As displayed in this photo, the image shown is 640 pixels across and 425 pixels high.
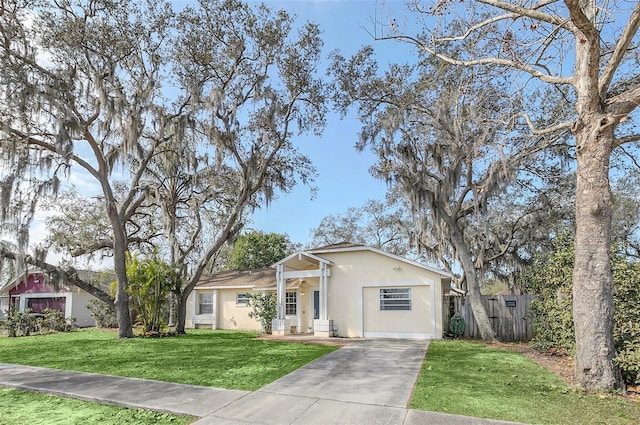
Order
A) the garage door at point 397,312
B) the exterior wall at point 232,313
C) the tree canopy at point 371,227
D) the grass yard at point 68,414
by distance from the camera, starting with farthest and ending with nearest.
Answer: the tree canopy at point 371,227 < the exterior wall at point 232,313 < the garage door at point 397,312 < the grass yard at point 68,414

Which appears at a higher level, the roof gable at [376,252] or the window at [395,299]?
the roof gable at [376,252]

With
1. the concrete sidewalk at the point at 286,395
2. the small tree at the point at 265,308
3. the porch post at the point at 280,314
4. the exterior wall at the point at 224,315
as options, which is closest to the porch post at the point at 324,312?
the porch post at the point at 280,314

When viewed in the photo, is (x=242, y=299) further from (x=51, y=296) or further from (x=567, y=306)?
(x=567, y=306)

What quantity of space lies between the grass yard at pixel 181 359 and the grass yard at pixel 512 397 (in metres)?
2.82

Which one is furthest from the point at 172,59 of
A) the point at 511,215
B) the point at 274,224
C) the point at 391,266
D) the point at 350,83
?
the point at 274,224

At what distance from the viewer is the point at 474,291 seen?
568 inches

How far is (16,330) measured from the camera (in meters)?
16.9

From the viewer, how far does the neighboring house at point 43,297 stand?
2222 cm

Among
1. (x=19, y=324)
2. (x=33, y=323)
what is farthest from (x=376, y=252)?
(x=33, y=323)

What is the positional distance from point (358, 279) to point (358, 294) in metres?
0.57

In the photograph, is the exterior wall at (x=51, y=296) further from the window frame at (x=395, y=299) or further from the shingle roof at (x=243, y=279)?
the window frame at (x=395, y=299)

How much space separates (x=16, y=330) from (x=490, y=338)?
19.1m

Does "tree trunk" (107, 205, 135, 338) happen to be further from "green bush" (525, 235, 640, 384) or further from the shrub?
"green bush" (525, 235, 640, 384)

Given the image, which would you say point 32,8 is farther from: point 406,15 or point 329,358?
point 329,358
